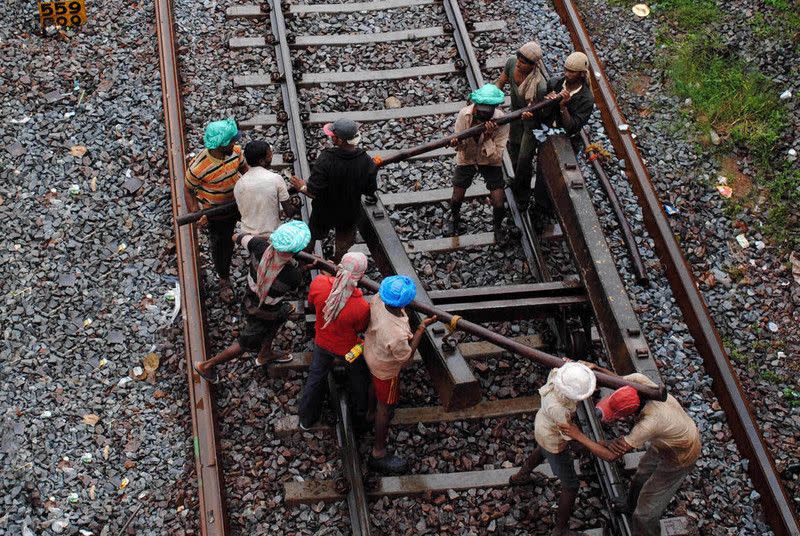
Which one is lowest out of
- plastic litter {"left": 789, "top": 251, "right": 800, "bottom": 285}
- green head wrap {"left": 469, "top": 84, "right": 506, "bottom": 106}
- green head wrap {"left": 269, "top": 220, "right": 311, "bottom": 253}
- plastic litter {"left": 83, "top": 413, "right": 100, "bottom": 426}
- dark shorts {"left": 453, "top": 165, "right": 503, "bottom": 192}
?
plastic litter {"left": 789, "top": 251, "right": 800, "bottom": 285}

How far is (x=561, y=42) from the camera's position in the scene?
896 cm

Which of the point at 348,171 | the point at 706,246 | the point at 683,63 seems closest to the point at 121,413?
the point at 348,171

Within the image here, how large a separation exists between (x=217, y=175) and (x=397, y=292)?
6.01ft

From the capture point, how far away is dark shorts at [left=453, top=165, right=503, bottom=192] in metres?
6.96

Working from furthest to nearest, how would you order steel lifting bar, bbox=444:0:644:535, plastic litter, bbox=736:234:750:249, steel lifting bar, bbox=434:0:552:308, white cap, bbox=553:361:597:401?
plastic litter, bbox=736:234:750:249 → steel lifting bar, bbox=434:0:552:308 → steel lifting bar, bbox=444:0:644:535 → white cap, bbox=553:361:597:401

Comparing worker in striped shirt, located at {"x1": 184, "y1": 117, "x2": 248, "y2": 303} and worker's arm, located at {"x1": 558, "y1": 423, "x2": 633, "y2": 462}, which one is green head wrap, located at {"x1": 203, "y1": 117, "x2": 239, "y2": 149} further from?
worker's arm, located at {"x1": 558, "y1": 423, "x2": 633, "y2": 462}

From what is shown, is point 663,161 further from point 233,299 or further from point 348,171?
point 233,299

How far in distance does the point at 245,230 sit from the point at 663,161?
4369 mm

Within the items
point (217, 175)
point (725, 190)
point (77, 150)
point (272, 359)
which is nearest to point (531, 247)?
point (725, 190)

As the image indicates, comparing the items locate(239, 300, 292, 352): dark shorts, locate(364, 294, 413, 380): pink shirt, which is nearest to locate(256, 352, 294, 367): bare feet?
locate(239, 300, 292, 352): dark shorts

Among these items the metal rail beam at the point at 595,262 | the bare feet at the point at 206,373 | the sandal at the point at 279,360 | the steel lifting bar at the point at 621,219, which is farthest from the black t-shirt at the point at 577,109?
the bare feet at the point at 206,373

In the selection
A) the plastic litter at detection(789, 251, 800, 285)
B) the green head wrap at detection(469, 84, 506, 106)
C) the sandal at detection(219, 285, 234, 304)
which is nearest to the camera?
the green head wrap at detection(469, 84, 506, 106)

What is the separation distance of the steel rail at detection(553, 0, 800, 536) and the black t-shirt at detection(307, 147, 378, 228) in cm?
275

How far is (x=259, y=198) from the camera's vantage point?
19.5 ft
